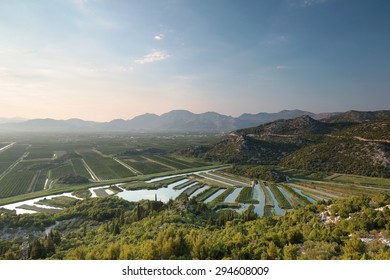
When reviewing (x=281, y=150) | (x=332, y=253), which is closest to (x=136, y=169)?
(x=281, y=150)

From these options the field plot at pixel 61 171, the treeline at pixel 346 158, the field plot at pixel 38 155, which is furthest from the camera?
the field plot at pixel 38 155

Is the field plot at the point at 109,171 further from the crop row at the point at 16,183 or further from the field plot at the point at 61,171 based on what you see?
the crop row at the point at 16,183

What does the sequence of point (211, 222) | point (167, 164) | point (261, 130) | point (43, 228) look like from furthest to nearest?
point (261, 130)
point (167, 164)
point (43, 228)
point (211, 222)

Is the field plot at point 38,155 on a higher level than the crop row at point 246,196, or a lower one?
higher

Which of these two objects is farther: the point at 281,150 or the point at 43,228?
the point at 281,150

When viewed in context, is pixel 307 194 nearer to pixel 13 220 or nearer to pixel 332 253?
pixel 332 253

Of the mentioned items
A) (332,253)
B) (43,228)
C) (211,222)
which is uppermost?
(332,253)

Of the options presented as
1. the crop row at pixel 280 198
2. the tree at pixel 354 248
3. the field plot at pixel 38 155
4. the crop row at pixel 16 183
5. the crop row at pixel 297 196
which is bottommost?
the crop row at pixel 16 183

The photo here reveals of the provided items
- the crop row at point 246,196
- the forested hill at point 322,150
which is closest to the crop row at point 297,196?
the crop row at point 246,196
